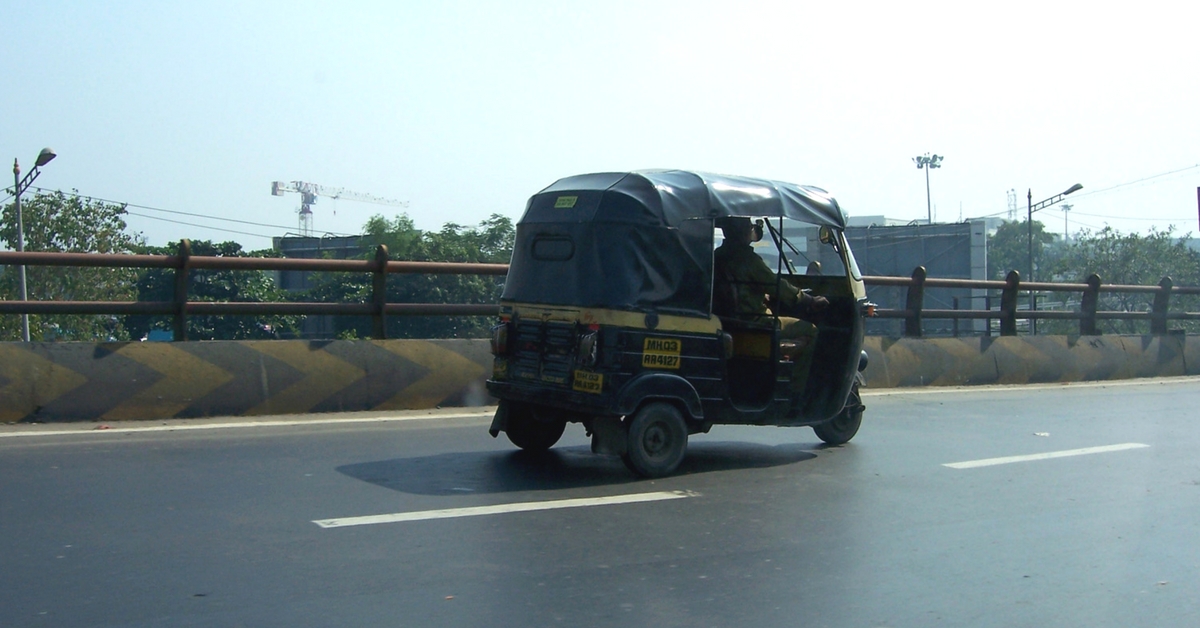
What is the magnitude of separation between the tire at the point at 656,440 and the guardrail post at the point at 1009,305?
9174 millimetres

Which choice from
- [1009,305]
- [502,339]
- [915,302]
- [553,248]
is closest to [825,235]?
[553,248]

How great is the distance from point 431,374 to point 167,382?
242 centimetres

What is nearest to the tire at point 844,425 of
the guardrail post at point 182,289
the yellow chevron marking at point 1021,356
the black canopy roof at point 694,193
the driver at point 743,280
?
the driver at point 743,280

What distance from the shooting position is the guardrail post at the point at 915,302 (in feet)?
46.4

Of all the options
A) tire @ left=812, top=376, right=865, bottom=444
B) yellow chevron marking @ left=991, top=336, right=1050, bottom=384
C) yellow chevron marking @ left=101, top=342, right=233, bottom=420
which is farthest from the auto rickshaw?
yellow chevron marking @ left=991, top=336, right=1050, bottom=384

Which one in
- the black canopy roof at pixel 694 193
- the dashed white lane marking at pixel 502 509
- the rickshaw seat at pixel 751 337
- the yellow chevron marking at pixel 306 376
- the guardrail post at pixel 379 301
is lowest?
the dashed white lane marking at pixel 502 509

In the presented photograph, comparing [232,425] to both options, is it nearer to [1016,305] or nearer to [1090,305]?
[1016,305]

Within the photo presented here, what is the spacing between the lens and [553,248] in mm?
7875

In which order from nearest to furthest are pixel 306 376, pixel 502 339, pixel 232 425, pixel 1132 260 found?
pixel 502 339, pixel 232 425, pixel 306 376, pixel 1132 260

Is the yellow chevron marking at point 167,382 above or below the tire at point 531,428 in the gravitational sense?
above

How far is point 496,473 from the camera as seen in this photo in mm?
7539

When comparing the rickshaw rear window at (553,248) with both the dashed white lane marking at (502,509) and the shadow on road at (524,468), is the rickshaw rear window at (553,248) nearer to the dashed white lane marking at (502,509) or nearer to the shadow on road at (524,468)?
the shadow on road at (524,468)

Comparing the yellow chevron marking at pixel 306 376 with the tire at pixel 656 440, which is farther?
the yellow chevron marking at pixel 306 376

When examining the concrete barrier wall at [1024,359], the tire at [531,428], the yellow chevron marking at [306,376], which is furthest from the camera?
the concrete barrier wall at [1024,359]
